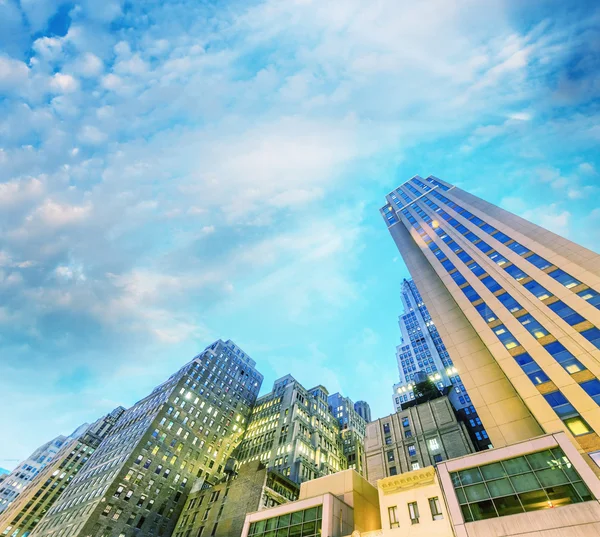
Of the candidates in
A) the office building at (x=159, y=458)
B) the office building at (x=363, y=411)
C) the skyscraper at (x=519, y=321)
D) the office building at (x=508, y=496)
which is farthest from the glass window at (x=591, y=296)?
the office building at (x=363, y=411)

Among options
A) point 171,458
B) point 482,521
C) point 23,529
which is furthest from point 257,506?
point 23,529

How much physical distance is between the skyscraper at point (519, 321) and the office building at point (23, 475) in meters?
180

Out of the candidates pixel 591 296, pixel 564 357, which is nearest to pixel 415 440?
pixel 564 357

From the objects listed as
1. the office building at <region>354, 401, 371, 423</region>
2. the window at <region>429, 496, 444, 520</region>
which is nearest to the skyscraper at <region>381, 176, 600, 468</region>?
the window at <region>429, 496, 444, 520</region>

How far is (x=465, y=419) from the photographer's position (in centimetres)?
5872

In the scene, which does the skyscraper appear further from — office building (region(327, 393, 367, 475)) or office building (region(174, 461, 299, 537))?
office building (region(327, 393, 367, 475))

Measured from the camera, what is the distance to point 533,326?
42.9 meters

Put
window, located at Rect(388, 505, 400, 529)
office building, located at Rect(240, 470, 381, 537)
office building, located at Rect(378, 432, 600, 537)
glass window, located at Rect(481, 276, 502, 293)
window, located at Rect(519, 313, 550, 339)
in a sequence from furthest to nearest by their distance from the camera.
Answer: glass window, located at Rect(481, 276, 502, 293), window, located at Rect(519, 313, 550, 339), office building, located at Rect(240, 470, 381, 537), window, located at Rect(388, 505, 400, 529), office building, located at Rect(378, 432, 600, 537)

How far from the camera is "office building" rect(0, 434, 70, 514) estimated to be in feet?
471

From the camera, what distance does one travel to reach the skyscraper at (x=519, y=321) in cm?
3459

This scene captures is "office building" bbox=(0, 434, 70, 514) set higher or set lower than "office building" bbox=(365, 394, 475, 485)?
higher

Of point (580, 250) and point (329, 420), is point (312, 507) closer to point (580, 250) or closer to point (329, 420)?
point (580, 250)

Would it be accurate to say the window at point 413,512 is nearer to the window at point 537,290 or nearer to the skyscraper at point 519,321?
the skyscraper at point 519,321

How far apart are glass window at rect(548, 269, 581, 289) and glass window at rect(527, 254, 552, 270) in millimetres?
1927
